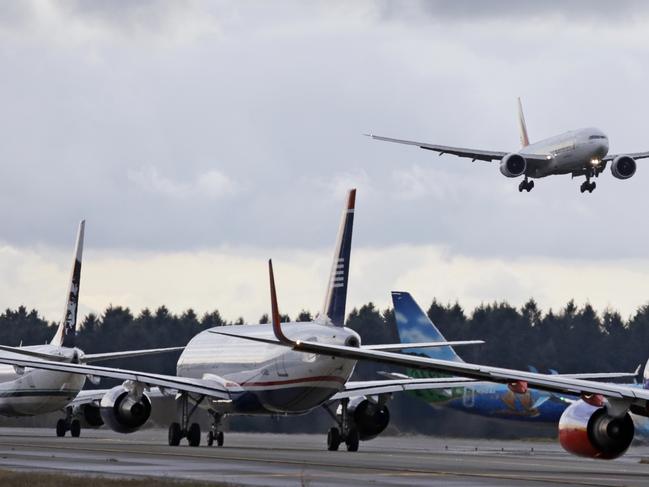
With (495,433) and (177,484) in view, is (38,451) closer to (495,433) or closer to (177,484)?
(177,484)

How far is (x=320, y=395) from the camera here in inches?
1922

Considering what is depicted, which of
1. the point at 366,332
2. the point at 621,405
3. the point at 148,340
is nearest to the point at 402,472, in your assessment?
the point at 621,405

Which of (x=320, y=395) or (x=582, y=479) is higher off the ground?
(x=320, y=395)

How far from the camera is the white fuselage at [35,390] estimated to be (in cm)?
6244

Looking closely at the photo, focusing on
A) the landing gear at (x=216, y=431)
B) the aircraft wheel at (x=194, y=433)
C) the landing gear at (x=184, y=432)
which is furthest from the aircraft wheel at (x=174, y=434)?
the landing gear at (x=216, y=431)

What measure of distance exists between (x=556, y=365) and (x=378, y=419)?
38317mm

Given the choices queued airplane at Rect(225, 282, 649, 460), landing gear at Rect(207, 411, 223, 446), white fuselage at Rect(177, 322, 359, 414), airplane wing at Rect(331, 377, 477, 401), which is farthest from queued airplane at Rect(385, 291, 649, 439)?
queued airplane at Rect(225, 282, 649, 460)

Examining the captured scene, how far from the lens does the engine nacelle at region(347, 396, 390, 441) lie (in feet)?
168

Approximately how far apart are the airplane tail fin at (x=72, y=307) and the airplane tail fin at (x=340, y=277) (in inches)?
627

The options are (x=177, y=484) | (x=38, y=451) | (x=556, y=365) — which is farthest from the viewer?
(x=556, y=365)

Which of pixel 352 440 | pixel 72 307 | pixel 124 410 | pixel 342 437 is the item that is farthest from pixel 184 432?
pixel 72 307

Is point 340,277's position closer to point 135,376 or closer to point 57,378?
point 135,376

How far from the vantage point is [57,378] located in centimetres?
6231

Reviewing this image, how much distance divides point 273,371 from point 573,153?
30209 mm
